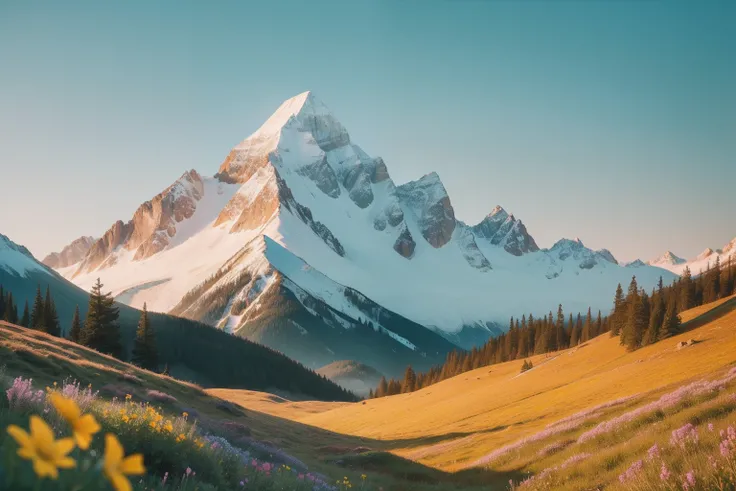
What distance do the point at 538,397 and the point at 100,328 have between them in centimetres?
5780

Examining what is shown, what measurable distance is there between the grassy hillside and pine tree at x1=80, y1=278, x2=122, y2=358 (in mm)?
33863

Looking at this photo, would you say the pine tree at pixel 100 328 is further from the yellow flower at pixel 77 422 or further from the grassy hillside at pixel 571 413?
the yellow flower at pixel 77 422

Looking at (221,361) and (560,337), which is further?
(221,361)

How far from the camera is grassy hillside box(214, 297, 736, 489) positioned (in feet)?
42.6

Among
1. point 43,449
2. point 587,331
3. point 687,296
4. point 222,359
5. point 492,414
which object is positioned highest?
point 687,296

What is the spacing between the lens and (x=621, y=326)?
75.6m

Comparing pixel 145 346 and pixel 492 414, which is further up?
pixel 145 346

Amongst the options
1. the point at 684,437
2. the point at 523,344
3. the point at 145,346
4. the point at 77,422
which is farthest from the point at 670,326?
the point at 145,346

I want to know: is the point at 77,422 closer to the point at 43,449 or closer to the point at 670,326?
the point at 43,449

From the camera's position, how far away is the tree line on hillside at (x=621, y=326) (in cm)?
5641

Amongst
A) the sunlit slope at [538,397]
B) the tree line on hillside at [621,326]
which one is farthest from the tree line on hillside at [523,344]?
the sunlit slope at [538,397]

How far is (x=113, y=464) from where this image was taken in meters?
1.48

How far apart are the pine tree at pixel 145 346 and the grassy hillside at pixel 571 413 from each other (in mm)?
28266

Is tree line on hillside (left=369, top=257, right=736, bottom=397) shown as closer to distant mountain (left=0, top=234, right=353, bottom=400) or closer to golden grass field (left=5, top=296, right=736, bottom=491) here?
golden grass field (left=5, top=296, right=736, bottom=491)
